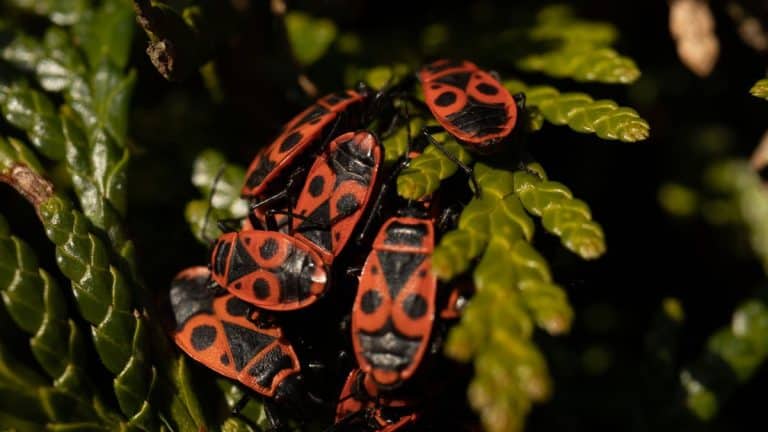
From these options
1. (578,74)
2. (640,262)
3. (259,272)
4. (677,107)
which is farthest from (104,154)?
(677,107)

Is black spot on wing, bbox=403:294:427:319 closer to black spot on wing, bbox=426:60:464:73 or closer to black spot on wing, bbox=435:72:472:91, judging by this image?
black spot on wing, bbox=435:72:472:91

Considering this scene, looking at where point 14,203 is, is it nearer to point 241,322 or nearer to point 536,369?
point 241,322

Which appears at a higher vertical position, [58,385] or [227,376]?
[58,385]

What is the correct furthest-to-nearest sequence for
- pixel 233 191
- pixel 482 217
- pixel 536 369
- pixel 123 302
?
pixel 233 191 < pixel 123 302 < pixel 482 217 < pixel 536 369

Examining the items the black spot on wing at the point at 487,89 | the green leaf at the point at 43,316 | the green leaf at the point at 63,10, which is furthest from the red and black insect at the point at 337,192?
the green leaf at the point at 63,10

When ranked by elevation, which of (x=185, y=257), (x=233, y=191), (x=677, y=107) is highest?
(x=233, y=191)

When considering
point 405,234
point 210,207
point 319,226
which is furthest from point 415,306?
point 210,207

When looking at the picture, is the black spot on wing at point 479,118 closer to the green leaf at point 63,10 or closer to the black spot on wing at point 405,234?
the black spot on wing at point 405,234
